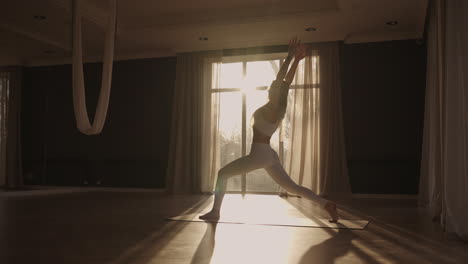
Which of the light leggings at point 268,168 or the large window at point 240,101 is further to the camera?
the large window at point 240,101

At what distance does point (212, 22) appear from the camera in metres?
6.43

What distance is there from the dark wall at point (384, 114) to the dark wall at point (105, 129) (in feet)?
11.2

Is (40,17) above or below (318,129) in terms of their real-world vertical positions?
above

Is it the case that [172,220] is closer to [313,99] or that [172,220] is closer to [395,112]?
[313,99]

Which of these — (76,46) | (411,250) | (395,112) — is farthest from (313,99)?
(411,250)

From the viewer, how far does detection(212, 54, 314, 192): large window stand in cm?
759

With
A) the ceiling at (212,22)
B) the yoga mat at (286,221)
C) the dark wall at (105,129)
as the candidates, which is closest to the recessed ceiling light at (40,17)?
the ceiling at (212,22)

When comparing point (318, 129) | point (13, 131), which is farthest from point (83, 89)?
point (13, 131)

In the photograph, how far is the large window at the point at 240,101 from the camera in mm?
7590

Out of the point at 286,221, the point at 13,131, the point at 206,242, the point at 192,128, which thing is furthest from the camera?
the point at 13,131

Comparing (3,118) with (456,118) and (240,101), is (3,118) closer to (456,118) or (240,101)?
(240,101)

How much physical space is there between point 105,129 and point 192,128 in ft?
6.58

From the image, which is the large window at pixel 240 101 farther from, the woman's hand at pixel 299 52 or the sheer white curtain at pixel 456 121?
the sheer white curtain at pixel 456 121

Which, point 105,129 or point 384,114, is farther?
point 105,129
